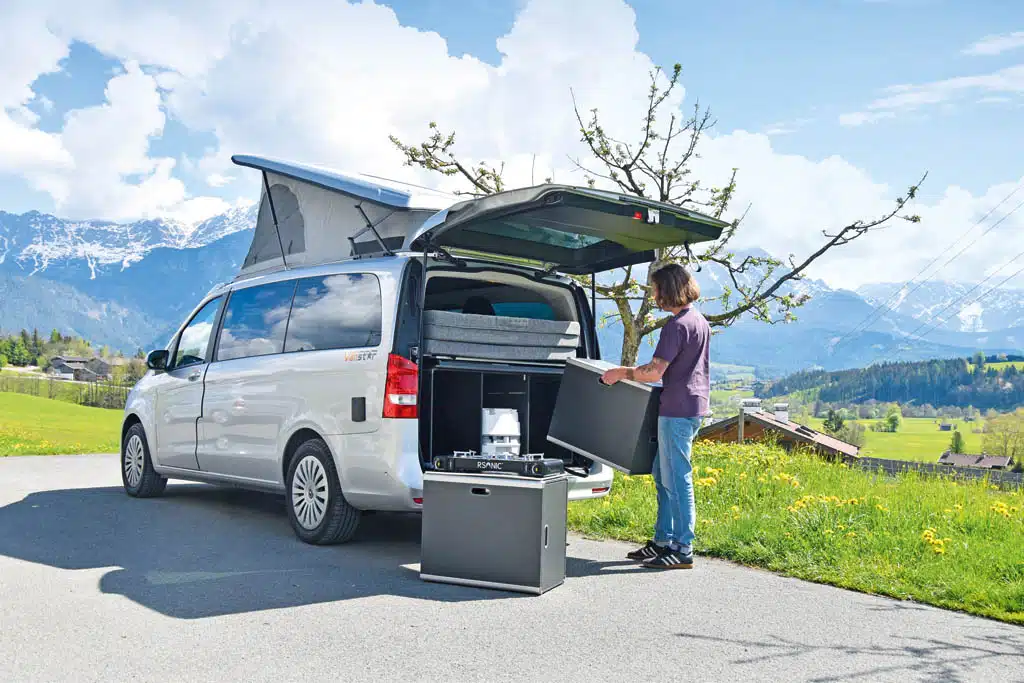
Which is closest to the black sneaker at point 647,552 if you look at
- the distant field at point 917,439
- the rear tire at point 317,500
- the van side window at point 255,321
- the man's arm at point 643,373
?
the man's arm at point 643,373

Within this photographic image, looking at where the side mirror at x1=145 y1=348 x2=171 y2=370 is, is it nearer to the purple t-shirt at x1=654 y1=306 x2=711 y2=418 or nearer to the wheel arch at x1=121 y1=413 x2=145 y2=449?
the wheel arch at x1=121 y1=413 x2=145 y2=449

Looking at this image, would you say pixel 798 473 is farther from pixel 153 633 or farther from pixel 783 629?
pixel 153 633

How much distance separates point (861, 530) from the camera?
6871 millimetres

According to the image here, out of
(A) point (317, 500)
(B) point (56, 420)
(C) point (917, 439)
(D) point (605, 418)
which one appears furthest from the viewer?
(C) point (917, 439)

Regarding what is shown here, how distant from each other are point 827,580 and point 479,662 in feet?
9.26

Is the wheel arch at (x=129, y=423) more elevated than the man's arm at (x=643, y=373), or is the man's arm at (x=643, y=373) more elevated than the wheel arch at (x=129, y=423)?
the man's arm at (x=643, y=373)

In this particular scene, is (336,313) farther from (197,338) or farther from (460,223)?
(197,338)

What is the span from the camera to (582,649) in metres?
4.44

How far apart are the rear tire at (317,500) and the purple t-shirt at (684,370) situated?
229cm

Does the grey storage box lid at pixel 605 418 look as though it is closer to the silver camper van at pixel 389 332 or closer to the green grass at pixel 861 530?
the silver camper van at pixel 389 332

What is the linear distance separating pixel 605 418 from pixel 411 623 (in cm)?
235

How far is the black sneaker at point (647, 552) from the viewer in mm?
6562

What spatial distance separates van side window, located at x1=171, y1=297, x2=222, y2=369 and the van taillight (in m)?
2.90

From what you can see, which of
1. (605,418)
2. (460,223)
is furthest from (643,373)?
(460,223)
